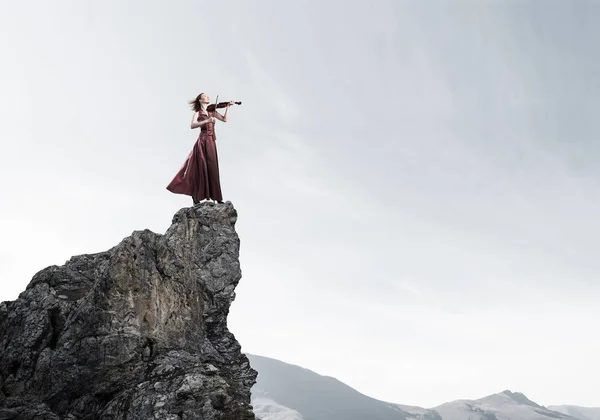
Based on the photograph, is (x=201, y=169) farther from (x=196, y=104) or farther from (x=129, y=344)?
(x=129, y=344)

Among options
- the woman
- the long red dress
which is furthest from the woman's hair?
the long red dress

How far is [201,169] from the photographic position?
1873 centimetres

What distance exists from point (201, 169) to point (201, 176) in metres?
0.29

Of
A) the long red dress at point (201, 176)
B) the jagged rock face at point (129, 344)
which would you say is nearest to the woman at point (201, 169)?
the long red dress at point (201, 176)

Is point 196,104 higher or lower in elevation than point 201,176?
higher

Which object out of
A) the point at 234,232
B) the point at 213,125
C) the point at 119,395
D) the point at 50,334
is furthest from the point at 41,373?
the point at 213,125

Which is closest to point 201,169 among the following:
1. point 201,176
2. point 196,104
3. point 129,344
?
point 201,176

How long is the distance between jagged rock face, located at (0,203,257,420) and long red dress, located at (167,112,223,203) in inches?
93.1

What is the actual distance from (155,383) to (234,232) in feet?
22.4

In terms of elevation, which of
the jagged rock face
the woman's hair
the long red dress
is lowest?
the jagged rock face

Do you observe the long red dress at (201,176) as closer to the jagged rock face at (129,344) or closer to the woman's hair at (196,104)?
the woman's hair at (196,104)

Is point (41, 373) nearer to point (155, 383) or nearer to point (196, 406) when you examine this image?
point (155, 383)

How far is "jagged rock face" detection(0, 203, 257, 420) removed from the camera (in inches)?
496

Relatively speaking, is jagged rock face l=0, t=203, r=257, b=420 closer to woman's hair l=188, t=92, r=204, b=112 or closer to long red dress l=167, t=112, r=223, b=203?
long red dress l=167, t=112, r=223, b=203
